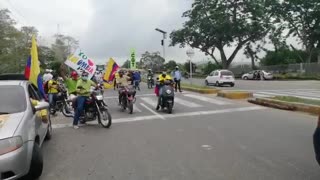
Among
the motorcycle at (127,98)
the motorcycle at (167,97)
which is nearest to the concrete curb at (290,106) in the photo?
the motorcycle at (167,97)

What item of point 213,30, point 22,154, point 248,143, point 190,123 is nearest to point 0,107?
point 22,154

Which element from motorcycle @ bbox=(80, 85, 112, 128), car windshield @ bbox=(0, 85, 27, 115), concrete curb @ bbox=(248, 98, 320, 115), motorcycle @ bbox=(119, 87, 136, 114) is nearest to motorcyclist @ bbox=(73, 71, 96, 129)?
motorcycle @ bbox=(80, 85, 112, 128)

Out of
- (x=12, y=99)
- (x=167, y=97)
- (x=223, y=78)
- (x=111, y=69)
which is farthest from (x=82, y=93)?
(x=223, y=78)

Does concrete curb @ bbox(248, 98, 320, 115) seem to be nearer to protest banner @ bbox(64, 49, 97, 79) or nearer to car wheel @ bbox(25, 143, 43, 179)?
protest banner @ bbox(64, 49, 97, 79)

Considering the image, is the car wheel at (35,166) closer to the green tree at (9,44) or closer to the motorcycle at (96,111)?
the motorcycle at (96,111)

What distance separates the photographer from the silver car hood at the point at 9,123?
19.4 feet

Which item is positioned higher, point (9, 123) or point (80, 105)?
point (9, 123)

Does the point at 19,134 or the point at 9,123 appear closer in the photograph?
the point at 19,134

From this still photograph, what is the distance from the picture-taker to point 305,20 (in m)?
64.9

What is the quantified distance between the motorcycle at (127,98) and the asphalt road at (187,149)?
1467 mm

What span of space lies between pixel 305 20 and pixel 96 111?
58133 millimetres

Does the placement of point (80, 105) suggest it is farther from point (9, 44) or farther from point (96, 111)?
point (9, 44)

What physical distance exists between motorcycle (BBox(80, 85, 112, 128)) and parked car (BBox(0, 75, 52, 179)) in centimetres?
395

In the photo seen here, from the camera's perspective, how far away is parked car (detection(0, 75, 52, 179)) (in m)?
5.73
